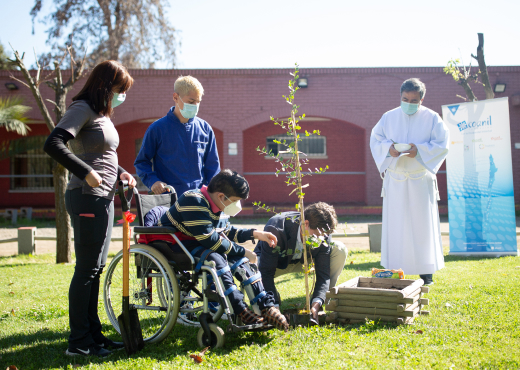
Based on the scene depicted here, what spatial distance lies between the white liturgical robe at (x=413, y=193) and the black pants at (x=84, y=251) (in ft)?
10.2

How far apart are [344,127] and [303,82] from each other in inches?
108

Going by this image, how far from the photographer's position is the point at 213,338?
3.00 metres

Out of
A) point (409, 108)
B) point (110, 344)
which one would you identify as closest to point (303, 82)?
point (409, 108)

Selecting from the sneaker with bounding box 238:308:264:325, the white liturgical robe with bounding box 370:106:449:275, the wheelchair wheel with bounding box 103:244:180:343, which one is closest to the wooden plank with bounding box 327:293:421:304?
the sneaker with bounding box 238:308:264:325

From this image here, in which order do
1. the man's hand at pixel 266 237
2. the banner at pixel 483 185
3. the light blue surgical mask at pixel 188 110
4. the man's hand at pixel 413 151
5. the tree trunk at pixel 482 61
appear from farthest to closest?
the tree trunk at pixel 482 61
the banner at pixel 483 185
the man's hand at pixel 413 151
the light blue surgical mask at pixel 188 110
the man's hand at pixel 266 237

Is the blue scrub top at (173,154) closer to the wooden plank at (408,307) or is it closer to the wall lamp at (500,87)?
the wooden plank at (408,307)

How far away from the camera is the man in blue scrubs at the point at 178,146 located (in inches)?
144

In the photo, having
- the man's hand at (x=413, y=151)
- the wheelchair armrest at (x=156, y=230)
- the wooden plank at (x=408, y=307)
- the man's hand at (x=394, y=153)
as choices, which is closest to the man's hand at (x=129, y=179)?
the wheelchair armrest at (x=156, y=230)

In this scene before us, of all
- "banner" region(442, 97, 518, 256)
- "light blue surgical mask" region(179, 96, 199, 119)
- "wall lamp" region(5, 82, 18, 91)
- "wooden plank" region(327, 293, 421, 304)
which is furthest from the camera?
"wall lamp" region(5, 82, 18, 91)

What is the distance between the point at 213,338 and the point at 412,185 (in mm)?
2882

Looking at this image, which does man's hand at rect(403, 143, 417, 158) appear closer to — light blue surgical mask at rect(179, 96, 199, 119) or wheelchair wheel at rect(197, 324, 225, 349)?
light blue surgical mask at rect(179, 96, 199, 119)

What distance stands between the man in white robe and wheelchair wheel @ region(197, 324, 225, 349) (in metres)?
2.58

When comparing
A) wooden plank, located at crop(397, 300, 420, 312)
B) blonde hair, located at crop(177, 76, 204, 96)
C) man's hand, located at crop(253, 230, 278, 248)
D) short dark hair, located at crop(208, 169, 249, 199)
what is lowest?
wooden plank, located at crop(397, 300, 420, 312)

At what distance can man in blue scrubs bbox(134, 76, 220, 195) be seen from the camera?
3646 mm
